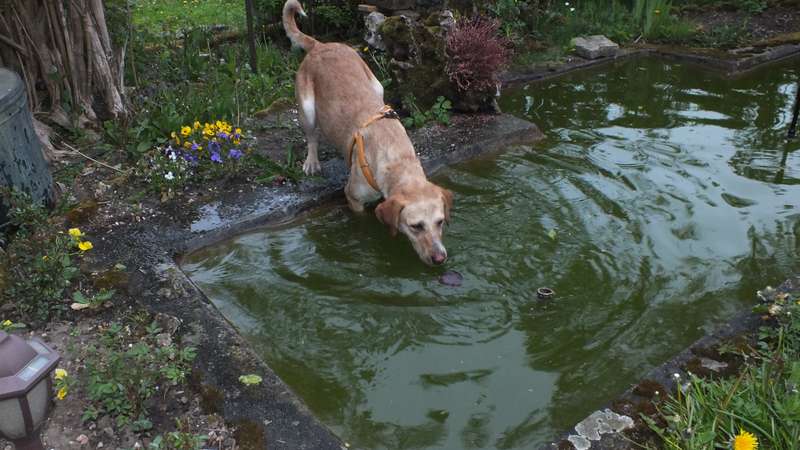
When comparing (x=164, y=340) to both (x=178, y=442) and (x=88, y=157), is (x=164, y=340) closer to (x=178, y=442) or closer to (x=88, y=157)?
(x=178, y=442)

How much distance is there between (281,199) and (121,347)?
2002 millimetres

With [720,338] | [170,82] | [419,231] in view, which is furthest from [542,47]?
[720,338]

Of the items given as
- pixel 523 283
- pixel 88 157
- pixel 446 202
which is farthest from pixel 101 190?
pixel 523 283

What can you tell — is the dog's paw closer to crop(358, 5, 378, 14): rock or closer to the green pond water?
the green pond water

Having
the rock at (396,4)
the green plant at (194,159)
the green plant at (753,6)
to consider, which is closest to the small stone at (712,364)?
the green plant at (194,159)

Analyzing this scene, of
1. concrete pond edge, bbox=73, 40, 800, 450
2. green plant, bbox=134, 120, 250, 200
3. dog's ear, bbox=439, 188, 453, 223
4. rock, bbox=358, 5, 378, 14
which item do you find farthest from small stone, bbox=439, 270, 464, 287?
rock, bbox=358, 5, 378, 14

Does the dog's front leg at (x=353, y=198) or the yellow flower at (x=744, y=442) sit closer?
the yellow flower at (x=744, y=442)

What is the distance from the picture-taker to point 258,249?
4637 millimetres

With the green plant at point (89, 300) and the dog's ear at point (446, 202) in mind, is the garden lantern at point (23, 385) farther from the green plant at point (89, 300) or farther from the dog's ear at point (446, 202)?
the dog's ear at point (446, 202)

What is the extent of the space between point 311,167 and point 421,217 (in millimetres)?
1774

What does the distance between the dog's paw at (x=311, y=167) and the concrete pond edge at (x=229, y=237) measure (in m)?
0.08

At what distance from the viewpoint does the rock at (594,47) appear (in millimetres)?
8867

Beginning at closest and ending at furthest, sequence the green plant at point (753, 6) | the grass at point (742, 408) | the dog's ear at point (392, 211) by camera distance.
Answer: the grass at point (742, 408) → the dog's ear at point (392, 211) → the green plant at point (753, 6)

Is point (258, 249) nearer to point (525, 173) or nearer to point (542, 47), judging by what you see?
point (525, 173)
